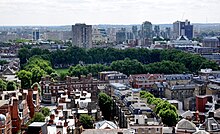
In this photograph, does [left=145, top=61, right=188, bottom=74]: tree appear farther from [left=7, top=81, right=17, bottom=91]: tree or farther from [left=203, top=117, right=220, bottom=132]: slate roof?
[left=203, top=117, right=220, bottom=132]: slate roof

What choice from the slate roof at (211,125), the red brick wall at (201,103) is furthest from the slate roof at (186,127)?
the red brick wall at (201,103)

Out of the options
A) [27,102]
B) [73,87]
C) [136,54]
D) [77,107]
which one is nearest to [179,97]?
[73,87]

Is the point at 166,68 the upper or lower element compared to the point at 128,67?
upper

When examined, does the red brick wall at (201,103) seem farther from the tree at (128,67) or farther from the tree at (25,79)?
the tree at (128,67)

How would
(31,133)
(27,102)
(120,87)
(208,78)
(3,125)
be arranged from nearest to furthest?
(31,133) → (3,125) → (27,102) → (120,87) → (208,78)

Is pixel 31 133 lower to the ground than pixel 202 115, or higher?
higher

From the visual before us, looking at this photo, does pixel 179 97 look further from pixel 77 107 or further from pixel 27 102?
pixel 27 102

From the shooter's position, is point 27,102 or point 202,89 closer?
point 27,102

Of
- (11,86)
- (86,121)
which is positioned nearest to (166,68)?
(11,86)

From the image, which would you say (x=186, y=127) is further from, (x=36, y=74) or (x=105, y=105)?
(x=36, y=74)

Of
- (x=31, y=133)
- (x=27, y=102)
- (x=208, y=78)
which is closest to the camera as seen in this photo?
(x=31, y=133)
